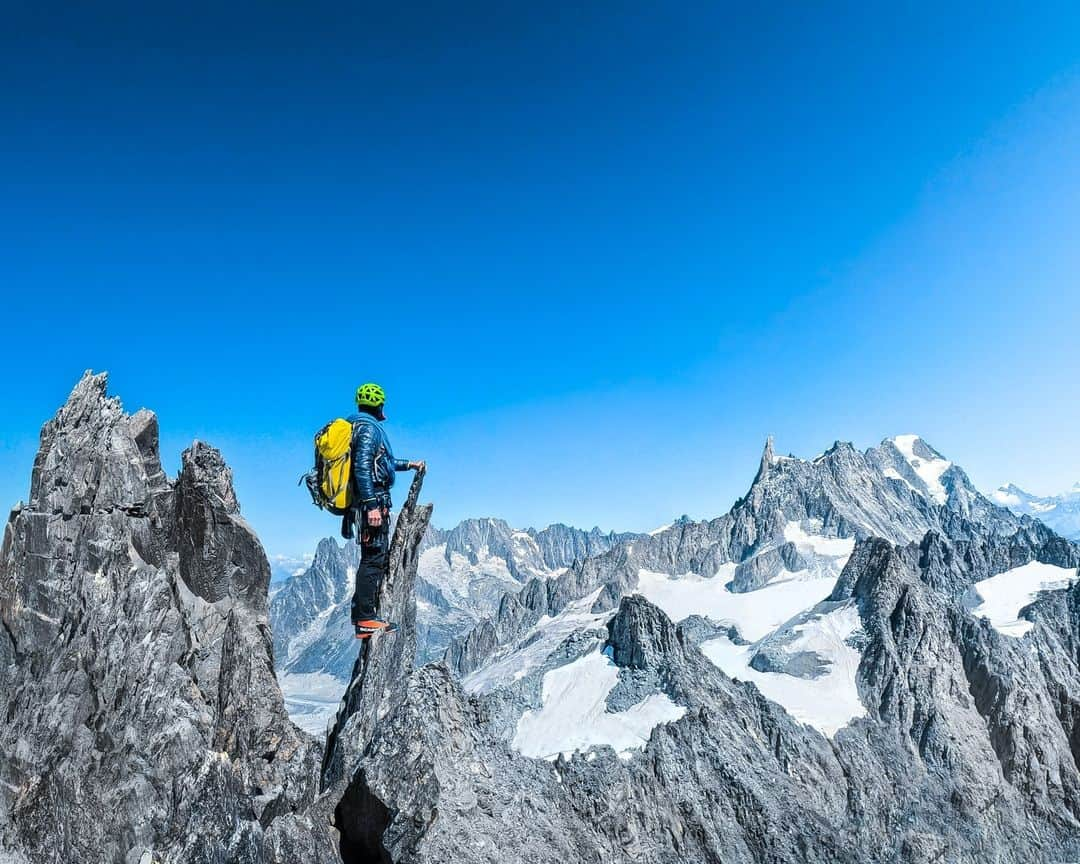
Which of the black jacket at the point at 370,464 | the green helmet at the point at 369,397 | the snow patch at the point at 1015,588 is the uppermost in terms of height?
the snow patch at the point at 1015,588

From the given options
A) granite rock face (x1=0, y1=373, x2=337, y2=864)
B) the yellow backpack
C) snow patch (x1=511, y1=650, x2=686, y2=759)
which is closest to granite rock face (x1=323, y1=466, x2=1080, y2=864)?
snow patch (x1=511, y1=650, x2=686, y2=759)

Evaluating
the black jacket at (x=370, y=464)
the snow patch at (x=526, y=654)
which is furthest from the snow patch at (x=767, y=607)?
the black jacket at (x=370, y=464)

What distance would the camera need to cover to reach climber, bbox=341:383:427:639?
12414 mm

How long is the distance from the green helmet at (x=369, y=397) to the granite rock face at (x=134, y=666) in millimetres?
6812

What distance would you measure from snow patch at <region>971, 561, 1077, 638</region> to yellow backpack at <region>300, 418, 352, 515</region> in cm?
12473

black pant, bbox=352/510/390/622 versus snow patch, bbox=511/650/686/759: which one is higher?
black pant, bbox=352/510/390/622

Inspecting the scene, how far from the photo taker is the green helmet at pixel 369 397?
13.4 metres

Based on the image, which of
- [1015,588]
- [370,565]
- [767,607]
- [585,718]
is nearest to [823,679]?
[585,718]

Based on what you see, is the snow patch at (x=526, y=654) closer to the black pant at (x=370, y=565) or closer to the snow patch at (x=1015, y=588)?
the snow patch at (x=1015, y=588)

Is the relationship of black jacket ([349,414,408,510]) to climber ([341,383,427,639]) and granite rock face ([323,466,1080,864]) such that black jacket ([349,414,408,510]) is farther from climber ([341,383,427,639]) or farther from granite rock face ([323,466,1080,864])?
granite rock face ([323,466,1080,864])

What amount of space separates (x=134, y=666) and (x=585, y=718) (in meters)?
63.2

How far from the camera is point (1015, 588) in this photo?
5413 inches

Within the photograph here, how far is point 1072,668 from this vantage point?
99625 mm

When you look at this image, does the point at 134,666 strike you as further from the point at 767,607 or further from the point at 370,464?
the point at 767,607
